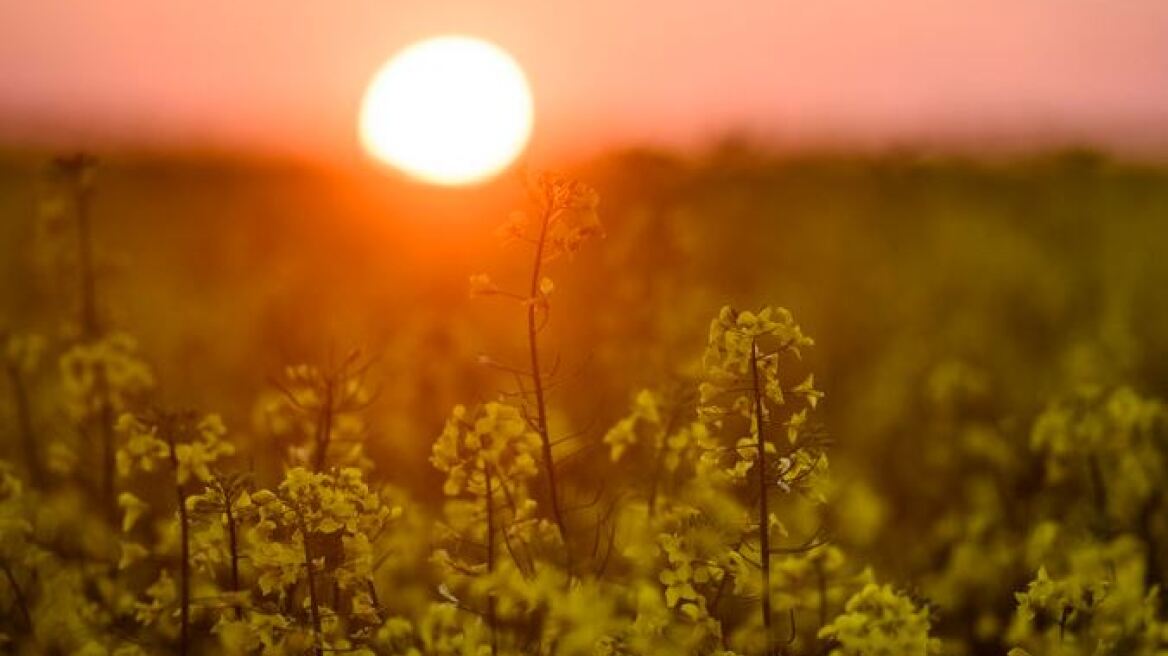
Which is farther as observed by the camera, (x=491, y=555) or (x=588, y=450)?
(x=588, y=450)

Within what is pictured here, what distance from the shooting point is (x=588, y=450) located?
19.4ft

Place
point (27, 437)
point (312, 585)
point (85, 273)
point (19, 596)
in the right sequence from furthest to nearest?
point (27, 437), point (85, 273), point (19, 596), point (312, 585)

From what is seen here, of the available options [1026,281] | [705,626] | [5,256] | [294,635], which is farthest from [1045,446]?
[5,256]

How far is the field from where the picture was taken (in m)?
3.93

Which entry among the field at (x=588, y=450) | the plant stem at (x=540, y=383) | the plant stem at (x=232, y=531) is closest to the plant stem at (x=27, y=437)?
the field at (x=588, y=450)

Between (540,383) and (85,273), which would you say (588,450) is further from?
(85,273)

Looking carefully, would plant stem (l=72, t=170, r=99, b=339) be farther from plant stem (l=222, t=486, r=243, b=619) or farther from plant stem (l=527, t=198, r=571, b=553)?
plant stem (l=527, t=198, r=571, b=553)

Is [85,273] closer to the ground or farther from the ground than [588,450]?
farther from the ground

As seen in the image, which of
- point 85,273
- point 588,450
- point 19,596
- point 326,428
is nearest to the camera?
point 19,596

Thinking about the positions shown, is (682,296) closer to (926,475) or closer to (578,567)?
(926,475)

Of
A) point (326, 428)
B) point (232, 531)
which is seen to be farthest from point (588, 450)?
point (232, 531)

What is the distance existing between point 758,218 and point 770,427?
1988 cm

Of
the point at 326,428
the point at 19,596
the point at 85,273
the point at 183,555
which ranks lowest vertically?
the point at 19,596

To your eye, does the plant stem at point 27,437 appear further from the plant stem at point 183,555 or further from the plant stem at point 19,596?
the plant stem at point 183,555
